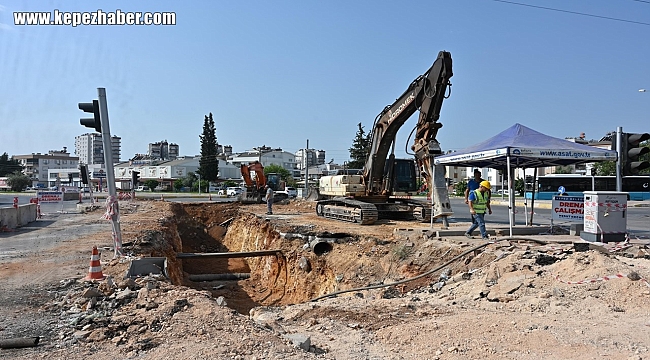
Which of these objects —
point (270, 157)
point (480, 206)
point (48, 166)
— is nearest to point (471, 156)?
point (480, 206)

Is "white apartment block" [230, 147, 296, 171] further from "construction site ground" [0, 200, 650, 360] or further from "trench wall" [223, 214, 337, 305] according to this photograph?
"construction site ground" [0, 200, 650, 360]

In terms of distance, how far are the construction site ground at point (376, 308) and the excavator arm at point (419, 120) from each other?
315 cm

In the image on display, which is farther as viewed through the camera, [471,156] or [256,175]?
[256,175]

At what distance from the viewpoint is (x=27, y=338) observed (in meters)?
5.27

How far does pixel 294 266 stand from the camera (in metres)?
14.2

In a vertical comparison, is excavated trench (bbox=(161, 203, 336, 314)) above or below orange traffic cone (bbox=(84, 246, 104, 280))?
below

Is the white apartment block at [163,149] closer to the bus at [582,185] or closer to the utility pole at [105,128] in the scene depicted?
the bus at [582,185]

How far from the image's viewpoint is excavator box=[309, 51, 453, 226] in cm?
1462

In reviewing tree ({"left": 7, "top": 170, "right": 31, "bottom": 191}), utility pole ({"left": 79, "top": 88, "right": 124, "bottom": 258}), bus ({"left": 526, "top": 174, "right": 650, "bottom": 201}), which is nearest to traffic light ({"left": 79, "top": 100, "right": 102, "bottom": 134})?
utility pole ({"left": 79, "top": 88, "right": 124, "bottom": 258})

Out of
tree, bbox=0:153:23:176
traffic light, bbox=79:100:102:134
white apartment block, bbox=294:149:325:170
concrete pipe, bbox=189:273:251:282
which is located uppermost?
white apartment block, bbox=294:149:325:170

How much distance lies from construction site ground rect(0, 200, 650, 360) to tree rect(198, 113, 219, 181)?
68.3m

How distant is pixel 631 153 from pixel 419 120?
6762 millimetres

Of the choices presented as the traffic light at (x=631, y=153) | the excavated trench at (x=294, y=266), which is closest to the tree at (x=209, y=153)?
the excavated trench at (x=294, y=266)

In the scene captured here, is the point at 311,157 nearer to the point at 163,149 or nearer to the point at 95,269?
the point at 163,149
